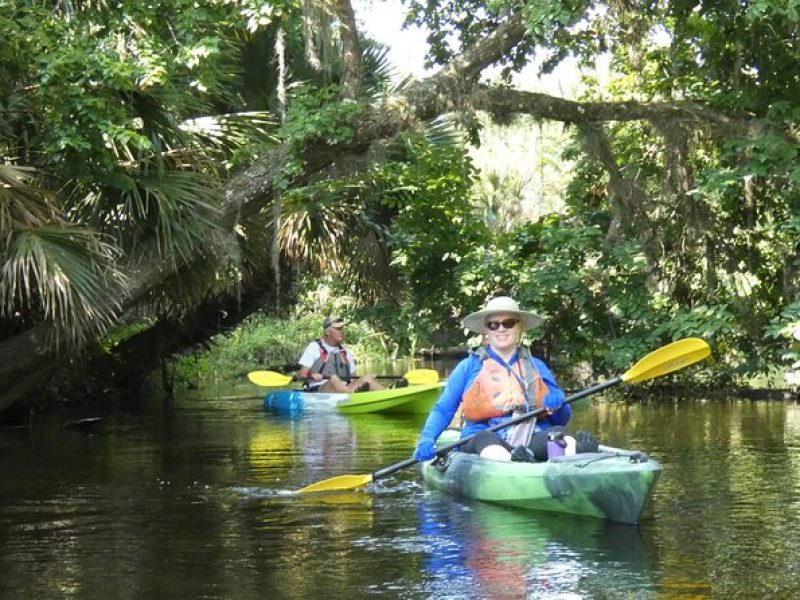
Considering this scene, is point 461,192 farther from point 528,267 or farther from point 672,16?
point 672,16

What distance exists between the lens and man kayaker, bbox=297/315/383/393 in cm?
1720

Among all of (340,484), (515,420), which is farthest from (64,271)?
(515,420)

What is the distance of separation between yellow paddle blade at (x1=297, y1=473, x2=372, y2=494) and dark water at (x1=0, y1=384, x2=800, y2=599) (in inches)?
3.8

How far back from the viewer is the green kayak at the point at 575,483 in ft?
24.7

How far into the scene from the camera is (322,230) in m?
16.9

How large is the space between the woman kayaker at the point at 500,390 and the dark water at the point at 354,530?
49 centimetres

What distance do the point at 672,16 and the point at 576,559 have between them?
8.62 m

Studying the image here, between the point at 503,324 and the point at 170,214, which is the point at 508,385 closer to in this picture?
the point at 503,324

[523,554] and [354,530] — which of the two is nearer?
[523,554]

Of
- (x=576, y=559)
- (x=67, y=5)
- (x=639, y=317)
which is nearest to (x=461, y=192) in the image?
(x=639, y=317)

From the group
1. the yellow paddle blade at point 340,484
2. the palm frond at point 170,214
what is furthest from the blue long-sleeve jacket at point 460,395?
the palm frond at point 170,214

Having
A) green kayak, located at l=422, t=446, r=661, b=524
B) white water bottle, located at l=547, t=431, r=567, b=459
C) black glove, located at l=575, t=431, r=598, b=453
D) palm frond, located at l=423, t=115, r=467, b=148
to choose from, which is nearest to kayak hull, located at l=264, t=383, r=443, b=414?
palm frond, located at l=423, t=115, r=467, b=148

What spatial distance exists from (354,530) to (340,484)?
1360mm

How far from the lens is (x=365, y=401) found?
16.3 meters
